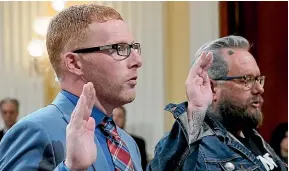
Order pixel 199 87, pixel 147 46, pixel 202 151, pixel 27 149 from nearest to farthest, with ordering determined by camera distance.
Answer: pixel 27 149
pixel 199 87
pixel 202 151
pixel 147 46

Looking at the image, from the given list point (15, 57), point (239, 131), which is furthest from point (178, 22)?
point (239, 131)

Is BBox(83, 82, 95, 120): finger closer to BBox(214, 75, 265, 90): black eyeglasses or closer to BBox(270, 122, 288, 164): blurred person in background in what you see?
BBox(214, 75, 265, 90): black eyeglasses

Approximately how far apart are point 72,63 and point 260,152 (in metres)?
1.06

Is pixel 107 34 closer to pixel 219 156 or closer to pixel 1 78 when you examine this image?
pixel 219 156

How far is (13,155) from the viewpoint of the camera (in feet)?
5.64

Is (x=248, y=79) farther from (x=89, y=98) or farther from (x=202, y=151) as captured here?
(x=89, y=98)

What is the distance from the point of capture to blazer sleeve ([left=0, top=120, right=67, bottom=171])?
1.70 metres

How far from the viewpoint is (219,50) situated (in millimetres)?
2768

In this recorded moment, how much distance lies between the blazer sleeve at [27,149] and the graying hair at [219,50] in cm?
108

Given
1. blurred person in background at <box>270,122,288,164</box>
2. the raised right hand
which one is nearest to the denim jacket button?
the raised right hand

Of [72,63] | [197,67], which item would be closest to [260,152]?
[197,67]

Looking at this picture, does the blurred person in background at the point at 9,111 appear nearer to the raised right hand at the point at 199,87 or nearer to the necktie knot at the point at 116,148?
the raised right hand at the point at 199,87

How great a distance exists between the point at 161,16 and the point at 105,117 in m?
3.78

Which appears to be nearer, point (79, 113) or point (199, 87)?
point (79, 113)
